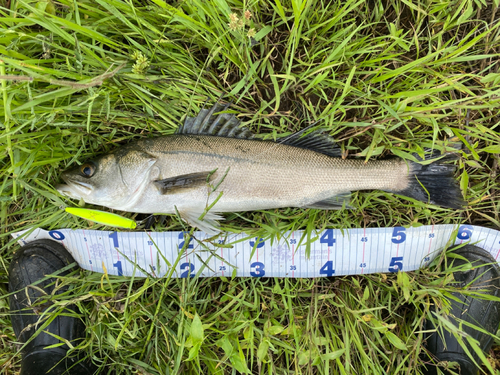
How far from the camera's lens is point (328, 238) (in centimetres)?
278

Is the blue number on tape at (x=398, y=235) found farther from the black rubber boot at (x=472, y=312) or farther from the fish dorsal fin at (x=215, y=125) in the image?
the fish dorsal fin at (x=215, y=125)

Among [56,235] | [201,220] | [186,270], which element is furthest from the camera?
[56,235]

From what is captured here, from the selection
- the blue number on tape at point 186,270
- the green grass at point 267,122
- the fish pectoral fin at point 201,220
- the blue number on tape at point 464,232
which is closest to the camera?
the green grass at point 267,122

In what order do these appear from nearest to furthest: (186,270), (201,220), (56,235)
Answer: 1. (201,220)
2. (186,270)
3. (56,235)

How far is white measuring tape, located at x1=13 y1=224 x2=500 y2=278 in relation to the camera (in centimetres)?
273

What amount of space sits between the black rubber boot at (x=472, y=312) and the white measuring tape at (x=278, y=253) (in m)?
0.24

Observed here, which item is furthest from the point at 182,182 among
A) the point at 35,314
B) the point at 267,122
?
the point at 35,314

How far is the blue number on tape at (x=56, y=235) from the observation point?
110 inches

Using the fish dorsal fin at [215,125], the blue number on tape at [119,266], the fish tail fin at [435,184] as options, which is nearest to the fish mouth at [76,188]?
the blue number on tape at [119,266]

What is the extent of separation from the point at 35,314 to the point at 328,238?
2767 millimetres

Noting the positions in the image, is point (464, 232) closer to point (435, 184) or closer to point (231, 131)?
point (435, 184)

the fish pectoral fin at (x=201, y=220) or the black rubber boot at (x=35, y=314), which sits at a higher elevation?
the fish pectoral fin at (x=201, y=220)

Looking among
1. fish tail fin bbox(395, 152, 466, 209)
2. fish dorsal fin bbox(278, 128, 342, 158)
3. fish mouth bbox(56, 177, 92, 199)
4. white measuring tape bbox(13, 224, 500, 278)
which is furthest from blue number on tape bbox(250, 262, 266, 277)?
fish mouth bbox(56, 177, 92, 199)

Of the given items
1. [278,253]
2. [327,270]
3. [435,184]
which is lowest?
[327,270]
